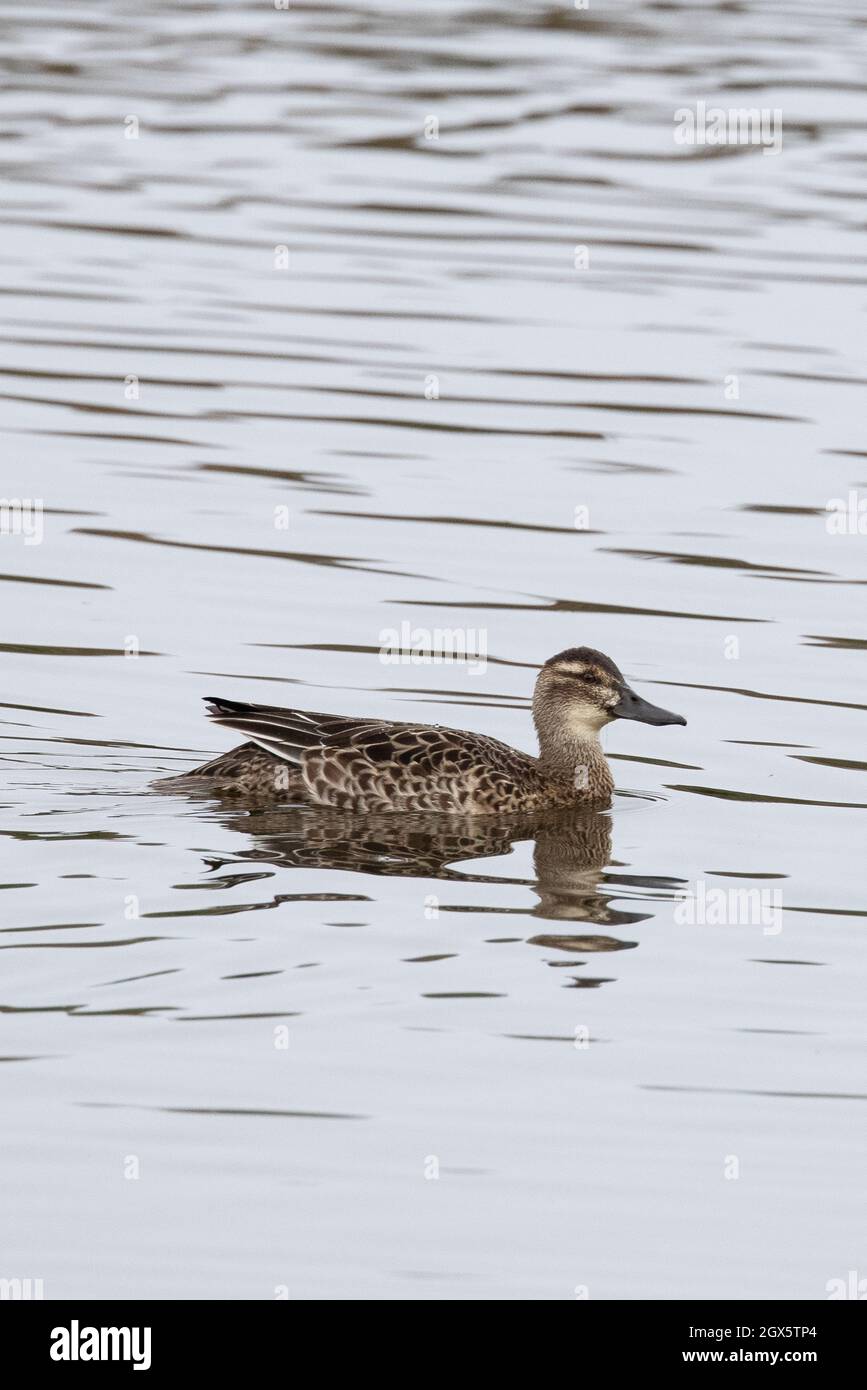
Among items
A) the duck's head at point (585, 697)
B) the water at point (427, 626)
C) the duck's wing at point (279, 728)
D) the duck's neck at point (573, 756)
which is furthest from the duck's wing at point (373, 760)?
the duck's head at point (585, 697)

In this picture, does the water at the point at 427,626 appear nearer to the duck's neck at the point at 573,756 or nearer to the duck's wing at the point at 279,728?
the duck's neck at the point at 573,756

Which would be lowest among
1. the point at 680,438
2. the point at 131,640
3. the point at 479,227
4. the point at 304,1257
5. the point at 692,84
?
the point at 304,1257

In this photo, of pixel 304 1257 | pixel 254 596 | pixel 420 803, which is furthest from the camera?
pixel 254 596

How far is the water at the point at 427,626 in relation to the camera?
7734 mm

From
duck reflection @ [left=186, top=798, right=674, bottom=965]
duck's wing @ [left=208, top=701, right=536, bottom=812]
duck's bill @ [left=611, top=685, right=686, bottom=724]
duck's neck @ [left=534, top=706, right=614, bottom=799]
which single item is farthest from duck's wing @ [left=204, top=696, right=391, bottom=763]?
duck's bill @ [left=611, top=685, right=686, bottom=724]

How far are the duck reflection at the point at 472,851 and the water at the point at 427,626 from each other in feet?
0.13

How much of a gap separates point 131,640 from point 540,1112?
607 cm

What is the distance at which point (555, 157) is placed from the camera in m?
26.7

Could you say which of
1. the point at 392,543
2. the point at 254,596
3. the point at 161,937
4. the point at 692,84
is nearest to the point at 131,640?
the point at 254,596

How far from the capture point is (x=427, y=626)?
14.1 meters

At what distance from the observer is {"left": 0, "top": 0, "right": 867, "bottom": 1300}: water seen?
25.4 ft

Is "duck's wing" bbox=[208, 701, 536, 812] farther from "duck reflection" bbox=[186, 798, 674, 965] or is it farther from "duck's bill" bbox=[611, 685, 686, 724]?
"duck's bill" bbox=[611, 685, 686, 724]

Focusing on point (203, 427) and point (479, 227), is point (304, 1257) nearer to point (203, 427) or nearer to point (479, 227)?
point (203, 427)

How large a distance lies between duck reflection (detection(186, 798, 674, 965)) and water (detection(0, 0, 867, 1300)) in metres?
0.04
